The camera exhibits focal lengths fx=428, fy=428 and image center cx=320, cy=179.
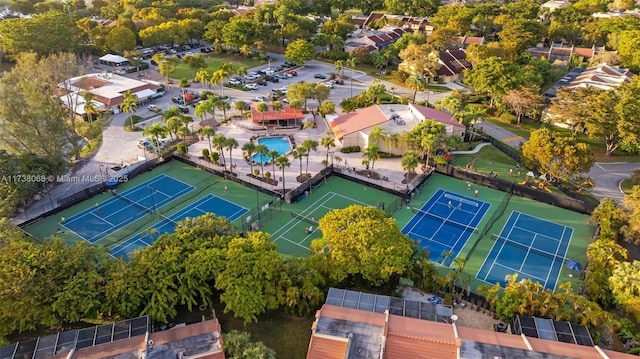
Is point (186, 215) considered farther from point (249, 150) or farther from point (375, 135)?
point (375, 135)

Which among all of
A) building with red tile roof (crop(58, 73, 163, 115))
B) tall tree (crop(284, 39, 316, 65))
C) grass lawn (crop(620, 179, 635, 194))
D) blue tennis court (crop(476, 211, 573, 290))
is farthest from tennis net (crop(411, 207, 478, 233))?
tall tree (crop(284, 39, 316, 65))

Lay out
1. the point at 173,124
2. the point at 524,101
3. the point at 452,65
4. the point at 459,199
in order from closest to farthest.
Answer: the point at 459,199, the point at 173,124, the point at 524,101, the point at 452,65

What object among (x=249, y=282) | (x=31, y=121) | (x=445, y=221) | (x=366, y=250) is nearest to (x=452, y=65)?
(x=445, y=221)

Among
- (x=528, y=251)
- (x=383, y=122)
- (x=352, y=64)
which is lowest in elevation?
(x=528, y=251)

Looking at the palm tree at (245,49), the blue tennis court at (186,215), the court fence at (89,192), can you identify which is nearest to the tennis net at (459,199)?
the blue tennis court at (186,215)

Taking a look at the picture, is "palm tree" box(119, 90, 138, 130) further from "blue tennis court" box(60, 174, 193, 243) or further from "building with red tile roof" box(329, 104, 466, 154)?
"building with red tile roof" box(329, 104, 466, 154)

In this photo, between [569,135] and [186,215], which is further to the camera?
[569,135]

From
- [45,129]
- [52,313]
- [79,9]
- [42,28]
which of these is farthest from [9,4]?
[52,313]
